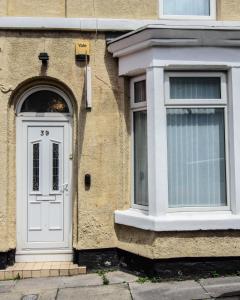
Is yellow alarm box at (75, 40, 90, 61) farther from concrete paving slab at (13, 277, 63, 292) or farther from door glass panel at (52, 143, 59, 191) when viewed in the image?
concrete paving slab at (13, 277, 63, 292)

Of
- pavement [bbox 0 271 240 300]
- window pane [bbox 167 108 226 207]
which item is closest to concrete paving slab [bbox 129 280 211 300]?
pavement [bbox 0 271 240 300]

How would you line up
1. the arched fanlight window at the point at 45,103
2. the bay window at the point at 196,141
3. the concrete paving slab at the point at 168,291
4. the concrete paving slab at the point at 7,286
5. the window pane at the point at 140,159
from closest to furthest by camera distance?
1. the concrete paving slab at the point at 168,291
2. the concrete paving slab at the point at 7,286
3. the bay window at the point at 196,141
4. the window pane at the point at 140,159
5. the arched fanlight window at the point at 45,103

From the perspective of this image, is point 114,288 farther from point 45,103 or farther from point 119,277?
point 45,103

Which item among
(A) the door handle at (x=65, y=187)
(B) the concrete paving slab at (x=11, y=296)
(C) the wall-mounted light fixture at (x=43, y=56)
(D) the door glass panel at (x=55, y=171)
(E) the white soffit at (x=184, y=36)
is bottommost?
(B) the concrete paving slab at (x=11, y=296)

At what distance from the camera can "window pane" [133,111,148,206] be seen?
7191 mm

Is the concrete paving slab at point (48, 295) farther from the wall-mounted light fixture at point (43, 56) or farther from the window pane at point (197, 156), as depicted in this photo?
the wall-mounted light fixture at point (43, 56)

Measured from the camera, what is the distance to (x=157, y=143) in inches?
267

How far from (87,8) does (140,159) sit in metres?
2.68

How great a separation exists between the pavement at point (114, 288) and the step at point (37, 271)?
10cm

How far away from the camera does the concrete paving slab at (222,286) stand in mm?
5926

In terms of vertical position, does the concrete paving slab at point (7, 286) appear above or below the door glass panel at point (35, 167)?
below

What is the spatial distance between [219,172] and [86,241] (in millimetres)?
2440

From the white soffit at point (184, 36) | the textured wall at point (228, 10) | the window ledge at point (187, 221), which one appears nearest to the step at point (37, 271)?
the window ledge at point (187, 221)

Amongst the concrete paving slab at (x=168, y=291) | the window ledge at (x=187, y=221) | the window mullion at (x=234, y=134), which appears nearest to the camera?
the concrete paving slab at (x=168, y=291)
